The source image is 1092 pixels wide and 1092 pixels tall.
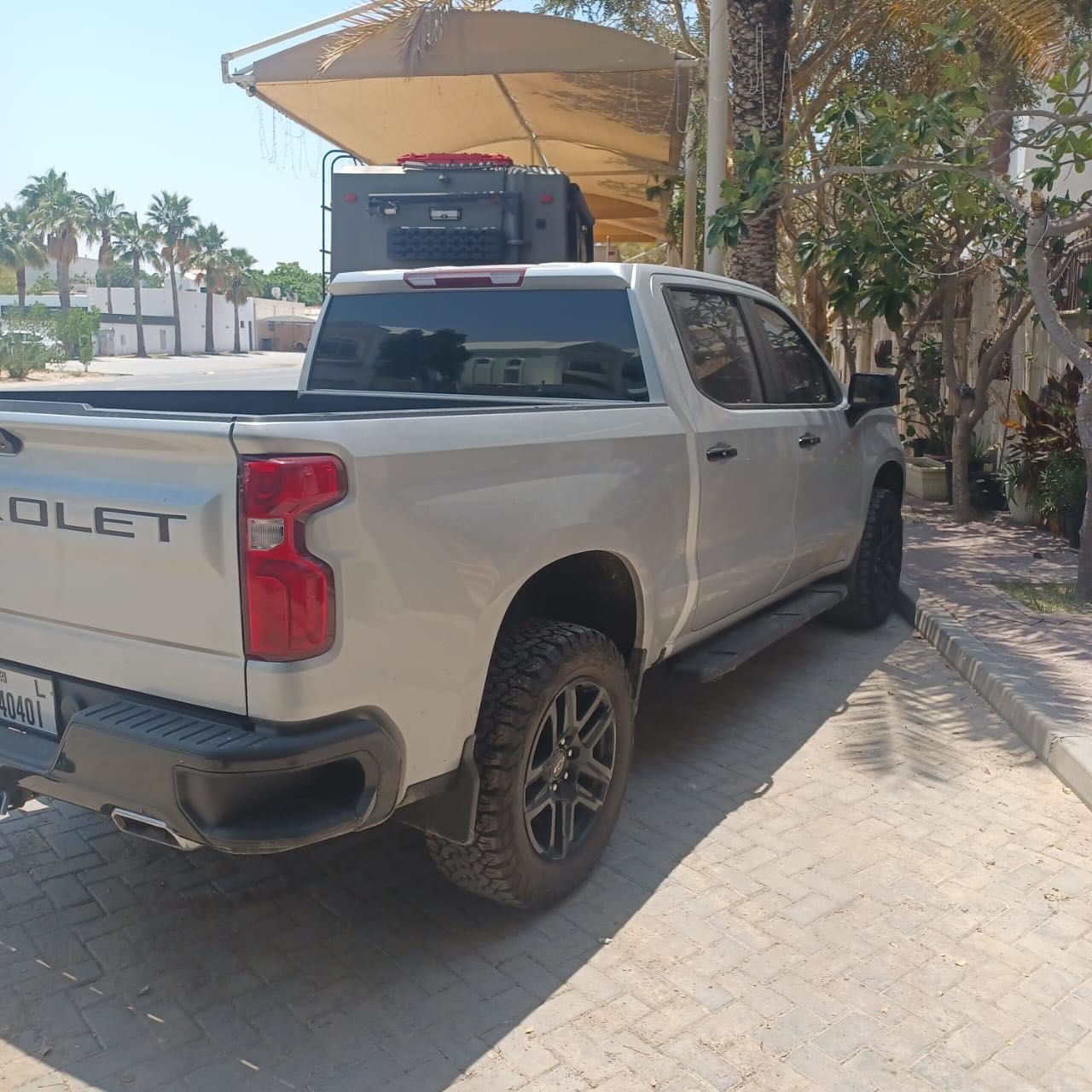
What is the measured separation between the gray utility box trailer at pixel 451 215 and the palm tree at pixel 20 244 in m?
63.2

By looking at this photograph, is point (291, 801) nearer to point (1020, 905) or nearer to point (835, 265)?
point (1020, 905)

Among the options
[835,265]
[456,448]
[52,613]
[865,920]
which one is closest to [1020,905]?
[865,920]

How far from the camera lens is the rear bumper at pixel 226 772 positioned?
8.03 ft

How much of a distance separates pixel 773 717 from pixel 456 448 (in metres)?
2.91

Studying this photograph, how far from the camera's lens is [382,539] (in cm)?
259

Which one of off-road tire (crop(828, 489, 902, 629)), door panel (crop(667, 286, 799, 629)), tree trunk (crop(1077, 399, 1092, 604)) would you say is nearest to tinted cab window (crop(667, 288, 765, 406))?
door panel (crop(667, 286, 799, 629))

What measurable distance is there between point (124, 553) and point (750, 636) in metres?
2.84

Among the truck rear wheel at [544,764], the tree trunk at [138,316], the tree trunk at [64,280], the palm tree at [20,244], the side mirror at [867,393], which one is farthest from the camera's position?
the tree trunk at [138,316]

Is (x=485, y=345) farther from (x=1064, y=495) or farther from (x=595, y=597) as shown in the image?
(x=1064, y=495)

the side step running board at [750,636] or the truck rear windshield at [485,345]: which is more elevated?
the truck rear windshield at [485,345]

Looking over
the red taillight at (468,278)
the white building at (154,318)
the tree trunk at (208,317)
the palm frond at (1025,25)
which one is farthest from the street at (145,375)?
the red taillight at (468,278)

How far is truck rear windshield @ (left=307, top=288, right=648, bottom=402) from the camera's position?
13.6 feet

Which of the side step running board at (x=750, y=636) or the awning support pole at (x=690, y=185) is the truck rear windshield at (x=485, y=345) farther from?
the awning support pole at (x=690, y=185)

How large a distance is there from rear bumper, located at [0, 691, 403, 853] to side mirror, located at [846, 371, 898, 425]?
12.7ft
